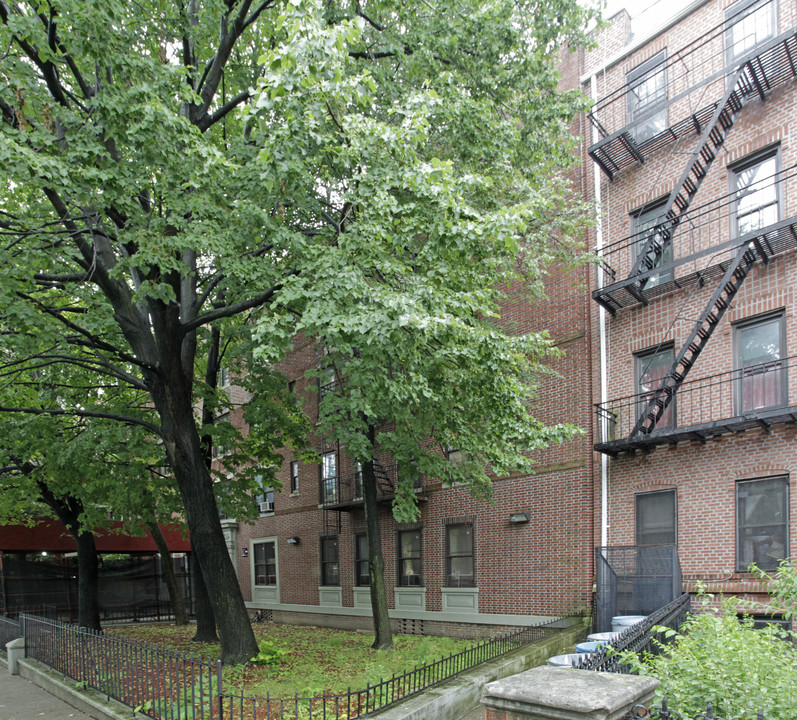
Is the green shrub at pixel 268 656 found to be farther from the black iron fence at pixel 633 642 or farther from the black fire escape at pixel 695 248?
the black fire escape at pixel 695 248

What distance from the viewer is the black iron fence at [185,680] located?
738 centimetres

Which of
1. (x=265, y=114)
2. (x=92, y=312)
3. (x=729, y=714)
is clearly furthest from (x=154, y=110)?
(x=729, y=714)

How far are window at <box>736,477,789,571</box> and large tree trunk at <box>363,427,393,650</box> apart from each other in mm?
7093

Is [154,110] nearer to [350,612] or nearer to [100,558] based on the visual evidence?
[350,612]

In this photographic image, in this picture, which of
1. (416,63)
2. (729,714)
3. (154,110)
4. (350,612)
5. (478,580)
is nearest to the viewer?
(729,714)

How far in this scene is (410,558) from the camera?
1891 cm

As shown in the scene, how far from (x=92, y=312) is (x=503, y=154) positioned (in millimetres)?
7989

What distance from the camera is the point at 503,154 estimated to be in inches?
419

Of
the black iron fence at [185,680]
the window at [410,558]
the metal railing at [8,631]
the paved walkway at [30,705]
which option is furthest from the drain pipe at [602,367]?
the metal railing at [8,631]

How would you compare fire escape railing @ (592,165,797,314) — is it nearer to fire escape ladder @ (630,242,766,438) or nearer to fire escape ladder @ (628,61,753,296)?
fire escape ladder @ (628,61,753,296)

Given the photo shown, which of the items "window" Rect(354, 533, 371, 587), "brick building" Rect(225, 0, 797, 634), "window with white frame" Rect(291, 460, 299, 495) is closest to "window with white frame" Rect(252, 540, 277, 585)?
"window with white frame" Rect(291, 460, 299, 495)

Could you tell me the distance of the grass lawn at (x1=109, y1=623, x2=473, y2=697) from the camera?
961 cm

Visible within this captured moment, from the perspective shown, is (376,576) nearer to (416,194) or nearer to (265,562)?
(416,194)

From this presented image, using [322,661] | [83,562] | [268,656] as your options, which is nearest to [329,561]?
[83,562]
